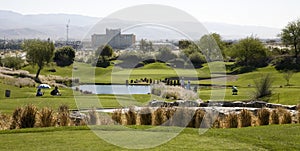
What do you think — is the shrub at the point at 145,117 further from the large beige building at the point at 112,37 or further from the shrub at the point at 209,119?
the large beige building at the point at 112,37

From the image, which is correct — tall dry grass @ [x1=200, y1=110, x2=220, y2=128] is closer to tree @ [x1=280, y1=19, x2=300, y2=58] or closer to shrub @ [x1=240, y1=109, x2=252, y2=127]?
shrub @ [x1=240, y1=109, x2=252, y2=127]

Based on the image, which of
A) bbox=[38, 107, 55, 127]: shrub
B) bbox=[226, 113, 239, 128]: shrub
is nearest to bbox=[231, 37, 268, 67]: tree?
bbox=[226, 113, 239, 128]: shrub

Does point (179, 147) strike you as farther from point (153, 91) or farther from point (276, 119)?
point (153, 91)

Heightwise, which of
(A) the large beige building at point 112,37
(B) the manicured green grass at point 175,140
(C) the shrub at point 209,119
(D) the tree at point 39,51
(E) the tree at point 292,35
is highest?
(E) the tree at point 292,35

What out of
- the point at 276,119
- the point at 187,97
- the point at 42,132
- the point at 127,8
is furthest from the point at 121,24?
the point at 187,97

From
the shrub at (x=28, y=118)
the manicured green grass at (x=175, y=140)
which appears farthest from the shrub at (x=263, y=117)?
the shrub at (x=28, y=118)

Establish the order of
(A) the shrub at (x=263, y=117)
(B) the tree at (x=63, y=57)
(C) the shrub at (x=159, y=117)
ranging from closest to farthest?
(C) the shrub at (x=159, y=117) < (A) the shrub at (x=263, y=117) < (B) the tree at (x=63, y=57)

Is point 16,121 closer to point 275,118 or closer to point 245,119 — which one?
point 245,119

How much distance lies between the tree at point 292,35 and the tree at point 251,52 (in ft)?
11.8

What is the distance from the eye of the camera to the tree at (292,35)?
68.5 m

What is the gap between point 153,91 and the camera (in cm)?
3256

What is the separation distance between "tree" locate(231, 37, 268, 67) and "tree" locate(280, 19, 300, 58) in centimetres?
361

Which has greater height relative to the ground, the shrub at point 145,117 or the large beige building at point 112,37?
the large beige building at point 112,37

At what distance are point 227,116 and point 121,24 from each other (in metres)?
5.42
